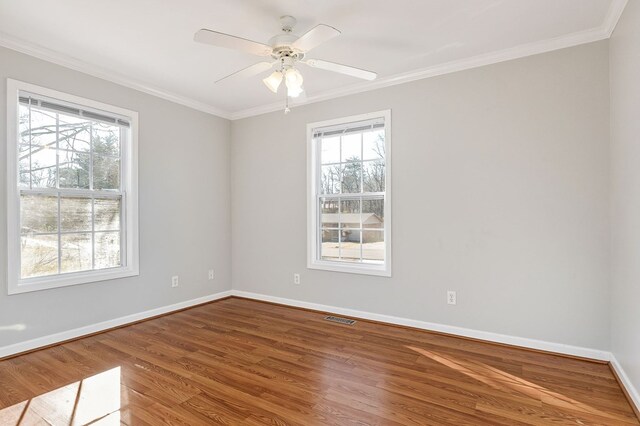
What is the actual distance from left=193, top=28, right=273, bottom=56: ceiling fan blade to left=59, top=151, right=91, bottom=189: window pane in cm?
197

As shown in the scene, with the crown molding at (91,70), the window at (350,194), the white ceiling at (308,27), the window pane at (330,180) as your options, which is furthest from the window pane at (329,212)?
the crown molding at (91,70)

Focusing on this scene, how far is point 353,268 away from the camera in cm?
387

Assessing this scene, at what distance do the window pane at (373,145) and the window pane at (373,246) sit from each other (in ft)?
2.77

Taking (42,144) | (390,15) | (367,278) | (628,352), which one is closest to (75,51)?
(42,144)

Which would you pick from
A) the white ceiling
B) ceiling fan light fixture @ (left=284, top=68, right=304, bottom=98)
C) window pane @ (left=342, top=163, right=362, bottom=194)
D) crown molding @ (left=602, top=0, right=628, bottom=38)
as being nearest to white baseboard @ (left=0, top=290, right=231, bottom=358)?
window pane @ (left=342, top=163, right=362, bottom=194)

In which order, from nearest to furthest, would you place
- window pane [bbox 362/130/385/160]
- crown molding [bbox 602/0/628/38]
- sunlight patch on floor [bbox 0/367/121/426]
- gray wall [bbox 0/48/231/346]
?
sunlight patch on floor [bbox 0/367/121/426] → crown molding [bbox 602/0/628/38] → gray wall [bbox 0/48/231/346] → window pane [bbox 362/130/385/160]

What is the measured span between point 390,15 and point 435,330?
110 inches

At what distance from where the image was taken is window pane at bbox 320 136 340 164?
4078 millimetres

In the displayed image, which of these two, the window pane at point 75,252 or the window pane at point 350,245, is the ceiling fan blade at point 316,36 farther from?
the window pane at point 75,252

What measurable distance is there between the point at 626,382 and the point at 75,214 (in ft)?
15.1

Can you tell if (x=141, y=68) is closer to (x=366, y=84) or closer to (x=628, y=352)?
(x=366, y=84)

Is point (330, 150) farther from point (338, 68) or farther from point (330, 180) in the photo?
point (338, 68)

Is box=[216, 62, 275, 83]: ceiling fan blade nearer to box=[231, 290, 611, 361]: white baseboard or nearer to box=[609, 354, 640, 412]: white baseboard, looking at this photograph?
box=[231, 290, 611, 361]: white baseboard

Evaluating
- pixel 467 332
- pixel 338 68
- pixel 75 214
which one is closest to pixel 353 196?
pixel 338 68
